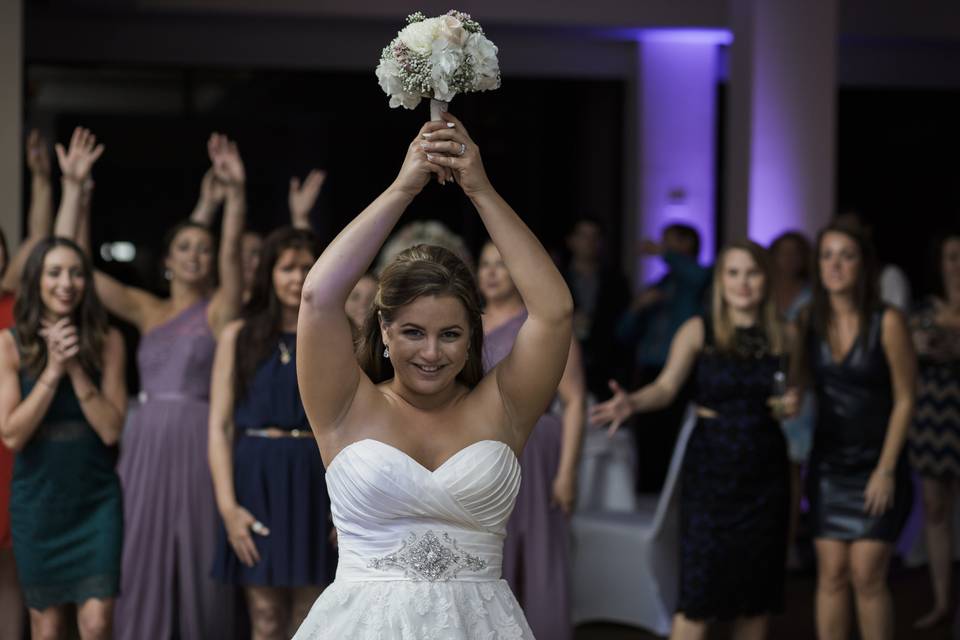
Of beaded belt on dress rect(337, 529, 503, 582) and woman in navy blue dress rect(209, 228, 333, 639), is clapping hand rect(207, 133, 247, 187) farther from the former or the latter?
beaded belt on dress rect(337, 529, 503, 582)

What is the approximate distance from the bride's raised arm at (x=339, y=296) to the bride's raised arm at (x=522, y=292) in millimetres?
39

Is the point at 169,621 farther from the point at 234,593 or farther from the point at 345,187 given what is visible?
the point at 345,187

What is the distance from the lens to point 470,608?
2.56m

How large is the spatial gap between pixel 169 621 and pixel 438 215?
230 inches

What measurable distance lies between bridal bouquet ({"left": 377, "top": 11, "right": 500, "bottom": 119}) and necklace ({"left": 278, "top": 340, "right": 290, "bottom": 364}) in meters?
2.11

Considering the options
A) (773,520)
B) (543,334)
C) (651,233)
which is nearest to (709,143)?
(651,233)

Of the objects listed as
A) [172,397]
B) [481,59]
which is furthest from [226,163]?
[481,59]

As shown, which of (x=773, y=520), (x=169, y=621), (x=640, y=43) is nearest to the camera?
(x=773, y=520)

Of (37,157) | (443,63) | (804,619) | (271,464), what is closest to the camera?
(443,63)

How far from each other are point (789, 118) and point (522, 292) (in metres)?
6.59

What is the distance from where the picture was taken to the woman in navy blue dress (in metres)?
4.45

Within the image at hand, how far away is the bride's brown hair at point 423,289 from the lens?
2.54 metres

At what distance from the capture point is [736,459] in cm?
480

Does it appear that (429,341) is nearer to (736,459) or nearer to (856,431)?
(736,459)
